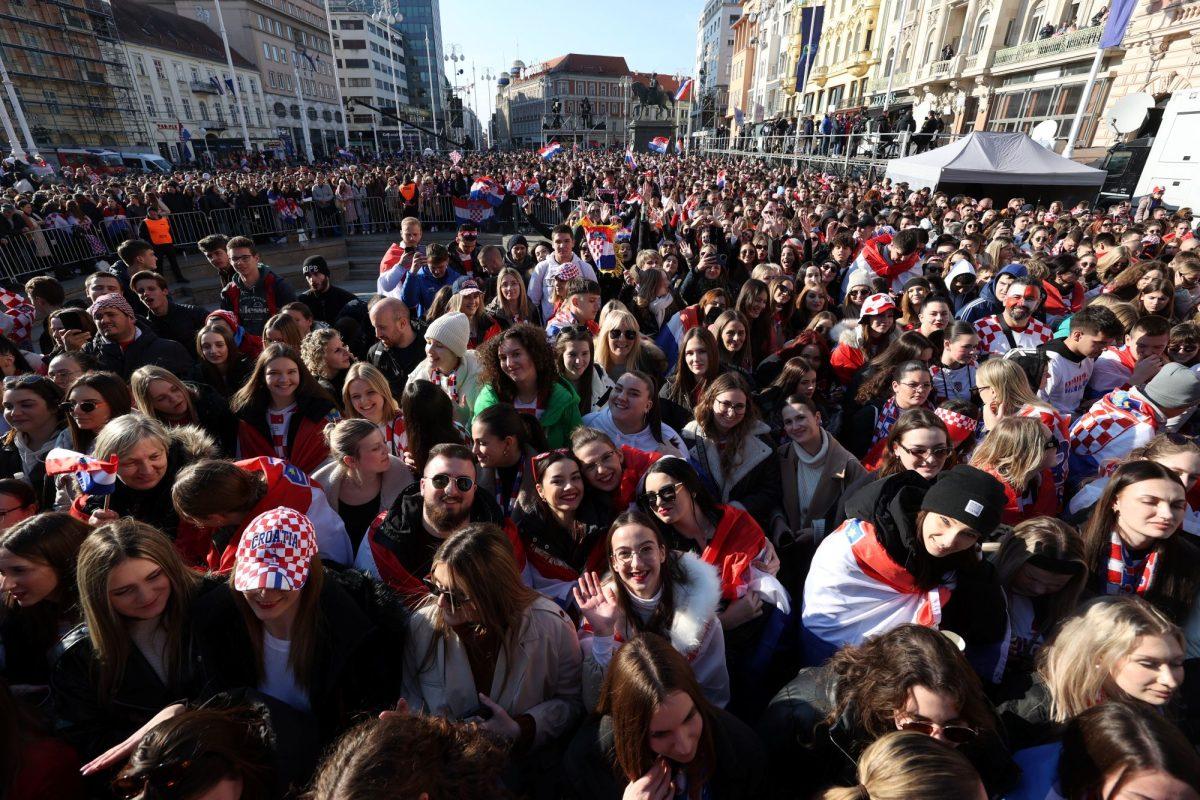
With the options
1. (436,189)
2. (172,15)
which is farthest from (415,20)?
(436,189)

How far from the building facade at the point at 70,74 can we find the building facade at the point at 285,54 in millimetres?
12709

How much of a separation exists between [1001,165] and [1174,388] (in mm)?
11834

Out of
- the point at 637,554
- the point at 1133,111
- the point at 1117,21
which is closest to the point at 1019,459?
the point at 637,554

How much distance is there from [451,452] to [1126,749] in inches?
98.6

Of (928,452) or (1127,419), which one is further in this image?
(1127,419)

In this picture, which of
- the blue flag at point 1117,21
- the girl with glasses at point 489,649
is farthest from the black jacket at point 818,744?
the blue flag at point 1117,21

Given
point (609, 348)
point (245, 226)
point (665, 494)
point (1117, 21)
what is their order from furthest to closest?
point (1117, 21)
point (245, 226)
point (609, 348)
point (665, 494)

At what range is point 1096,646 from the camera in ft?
6.23

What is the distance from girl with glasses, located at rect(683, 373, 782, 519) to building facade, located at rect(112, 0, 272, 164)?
56803 mm

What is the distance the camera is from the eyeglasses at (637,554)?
2.21 meters

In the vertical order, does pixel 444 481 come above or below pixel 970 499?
below

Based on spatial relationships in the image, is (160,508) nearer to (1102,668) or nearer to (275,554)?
(275,554)

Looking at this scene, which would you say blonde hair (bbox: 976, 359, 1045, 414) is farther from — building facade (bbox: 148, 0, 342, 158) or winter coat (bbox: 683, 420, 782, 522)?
building facade (bbox: 148, 0, 342, 158)

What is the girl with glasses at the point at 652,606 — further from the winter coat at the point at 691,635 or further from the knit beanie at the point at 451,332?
the knit beanie at the point at 451,332
